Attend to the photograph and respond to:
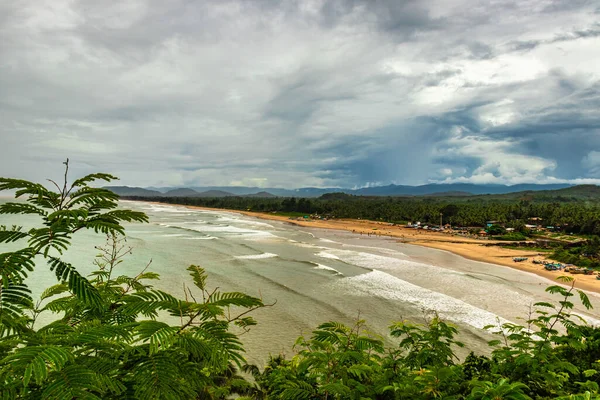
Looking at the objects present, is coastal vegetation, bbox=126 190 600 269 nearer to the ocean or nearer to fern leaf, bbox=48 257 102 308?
the ocean

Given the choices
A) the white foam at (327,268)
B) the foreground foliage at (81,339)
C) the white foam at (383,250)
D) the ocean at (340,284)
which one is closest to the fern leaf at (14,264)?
the foreground foliage at (81,339)

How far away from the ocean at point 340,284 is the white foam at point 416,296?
0.26ft

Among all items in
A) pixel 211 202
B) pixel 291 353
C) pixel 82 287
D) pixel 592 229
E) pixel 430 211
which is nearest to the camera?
pixel 82 287

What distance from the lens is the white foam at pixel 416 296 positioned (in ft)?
70.1

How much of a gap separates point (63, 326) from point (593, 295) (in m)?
37.1

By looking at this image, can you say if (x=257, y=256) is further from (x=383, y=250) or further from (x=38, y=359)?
(x=38, y=359)

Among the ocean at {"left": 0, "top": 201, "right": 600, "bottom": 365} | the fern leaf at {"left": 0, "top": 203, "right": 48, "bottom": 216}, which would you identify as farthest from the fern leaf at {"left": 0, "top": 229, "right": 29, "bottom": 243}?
the ocean at {"left": 0, "top": 201, "right": 600, "bottom": 365}

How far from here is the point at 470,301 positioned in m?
25.3

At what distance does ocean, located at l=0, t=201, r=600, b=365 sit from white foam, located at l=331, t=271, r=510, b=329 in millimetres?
78

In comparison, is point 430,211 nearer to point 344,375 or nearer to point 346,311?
point 346,311

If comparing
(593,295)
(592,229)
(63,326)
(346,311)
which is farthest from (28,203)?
(592,229)

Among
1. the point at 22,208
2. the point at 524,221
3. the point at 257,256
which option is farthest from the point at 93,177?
the point at 524,221

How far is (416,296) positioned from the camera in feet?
84.9

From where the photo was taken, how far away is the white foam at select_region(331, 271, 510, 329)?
70.1 feet
